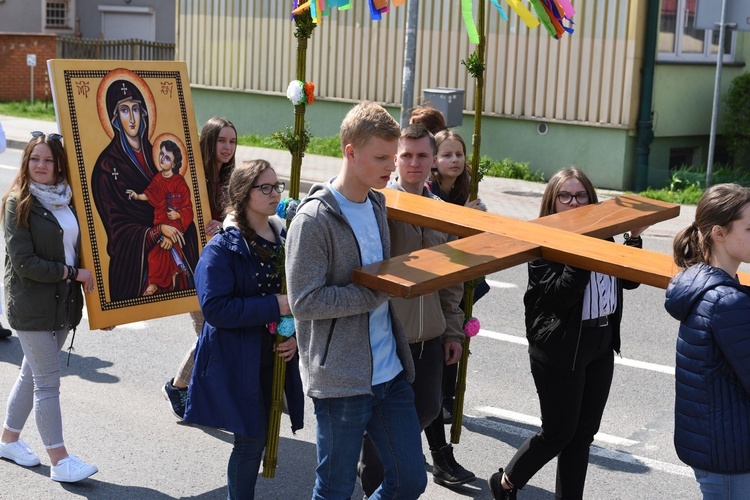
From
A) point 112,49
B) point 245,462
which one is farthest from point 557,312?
point 112,49

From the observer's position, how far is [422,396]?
16.3ft

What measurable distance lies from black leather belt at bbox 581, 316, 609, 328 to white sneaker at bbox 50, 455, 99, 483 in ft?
8.40

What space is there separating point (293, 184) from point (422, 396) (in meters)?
1.20

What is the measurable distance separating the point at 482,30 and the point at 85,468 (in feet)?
9.59

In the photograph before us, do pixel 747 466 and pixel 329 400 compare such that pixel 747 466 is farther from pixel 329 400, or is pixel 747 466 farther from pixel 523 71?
pixel 523 71

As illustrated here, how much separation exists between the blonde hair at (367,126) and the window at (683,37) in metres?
12.8

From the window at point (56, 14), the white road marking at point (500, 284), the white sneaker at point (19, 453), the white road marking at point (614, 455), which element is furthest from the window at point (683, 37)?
the window at point (56, 14)

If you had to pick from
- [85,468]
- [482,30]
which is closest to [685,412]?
[482,30]

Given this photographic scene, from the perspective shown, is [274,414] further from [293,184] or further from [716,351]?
[716,351]

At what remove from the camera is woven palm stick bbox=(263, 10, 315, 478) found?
4457 mm

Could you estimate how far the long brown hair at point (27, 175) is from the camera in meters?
5.25

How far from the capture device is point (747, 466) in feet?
12.4

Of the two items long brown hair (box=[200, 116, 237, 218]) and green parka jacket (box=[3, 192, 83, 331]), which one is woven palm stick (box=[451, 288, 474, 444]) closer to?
long brown hair (box=[200, 116, 237, 218])

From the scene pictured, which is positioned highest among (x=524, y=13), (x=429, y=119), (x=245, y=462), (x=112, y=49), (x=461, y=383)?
(x=112, y=49)
